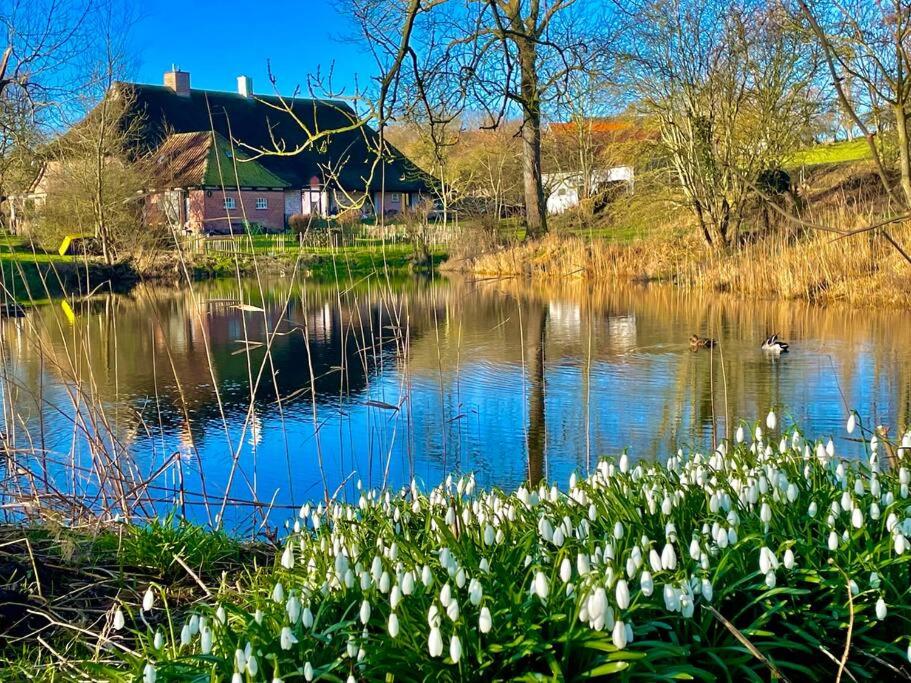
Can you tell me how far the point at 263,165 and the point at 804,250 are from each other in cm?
3480

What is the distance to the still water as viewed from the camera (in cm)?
646

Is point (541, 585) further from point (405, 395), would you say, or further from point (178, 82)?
point (178, 82)

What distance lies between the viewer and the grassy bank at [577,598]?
8.66 feet

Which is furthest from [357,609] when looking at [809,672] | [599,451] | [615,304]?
[615,304]

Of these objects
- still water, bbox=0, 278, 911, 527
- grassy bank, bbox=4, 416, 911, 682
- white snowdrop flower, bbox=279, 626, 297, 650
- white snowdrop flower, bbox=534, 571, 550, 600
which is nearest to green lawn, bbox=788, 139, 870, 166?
still water, bbox=0, 278, 911, 527

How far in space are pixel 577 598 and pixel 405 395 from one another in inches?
234

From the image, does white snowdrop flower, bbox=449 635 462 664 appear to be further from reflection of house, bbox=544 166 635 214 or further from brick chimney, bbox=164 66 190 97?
brick chimney, bbox=164 66 190 97

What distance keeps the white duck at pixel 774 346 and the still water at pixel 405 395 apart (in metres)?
0.21

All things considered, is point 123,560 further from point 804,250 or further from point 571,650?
point 804,250

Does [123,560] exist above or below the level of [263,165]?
below

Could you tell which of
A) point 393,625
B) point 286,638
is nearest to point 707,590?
point 393,625

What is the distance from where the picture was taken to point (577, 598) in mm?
2725

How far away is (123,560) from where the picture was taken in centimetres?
456

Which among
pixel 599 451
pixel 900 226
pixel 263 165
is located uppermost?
pixel 263 165
